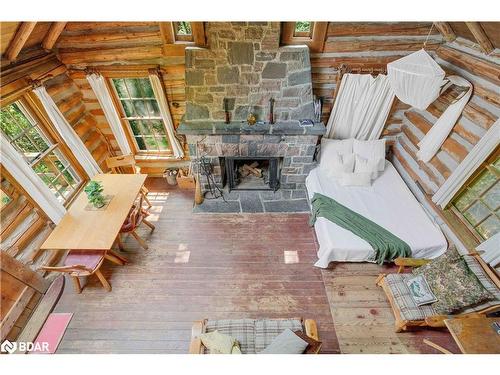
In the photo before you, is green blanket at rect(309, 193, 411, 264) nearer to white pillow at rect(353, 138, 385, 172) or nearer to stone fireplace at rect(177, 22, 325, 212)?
stone fireplace at rect(177, 22, 325, 212)

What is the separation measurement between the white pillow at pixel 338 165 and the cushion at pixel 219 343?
294cm

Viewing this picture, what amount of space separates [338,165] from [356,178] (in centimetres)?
36

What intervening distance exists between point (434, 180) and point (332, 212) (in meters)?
1.57

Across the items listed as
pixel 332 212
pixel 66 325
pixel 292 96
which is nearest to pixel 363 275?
pixel 332 212

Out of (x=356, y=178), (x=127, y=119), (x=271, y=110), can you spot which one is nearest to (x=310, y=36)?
(x=271, y=110)

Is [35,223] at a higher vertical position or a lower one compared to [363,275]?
higher

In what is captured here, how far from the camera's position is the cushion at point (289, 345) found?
1.96 meters

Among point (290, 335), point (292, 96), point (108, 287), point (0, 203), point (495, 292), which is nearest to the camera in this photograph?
point (290, 335)

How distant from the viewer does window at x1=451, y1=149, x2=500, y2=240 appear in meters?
2.83

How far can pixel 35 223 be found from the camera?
127 inches

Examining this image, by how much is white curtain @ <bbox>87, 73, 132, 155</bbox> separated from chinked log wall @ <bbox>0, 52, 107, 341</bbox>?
0.45 metres

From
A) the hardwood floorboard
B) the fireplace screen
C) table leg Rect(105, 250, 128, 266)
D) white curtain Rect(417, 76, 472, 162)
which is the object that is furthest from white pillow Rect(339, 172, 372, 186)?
table leg Rect(105, 250, 128, 266)

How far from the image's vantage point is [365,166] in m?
4.05
